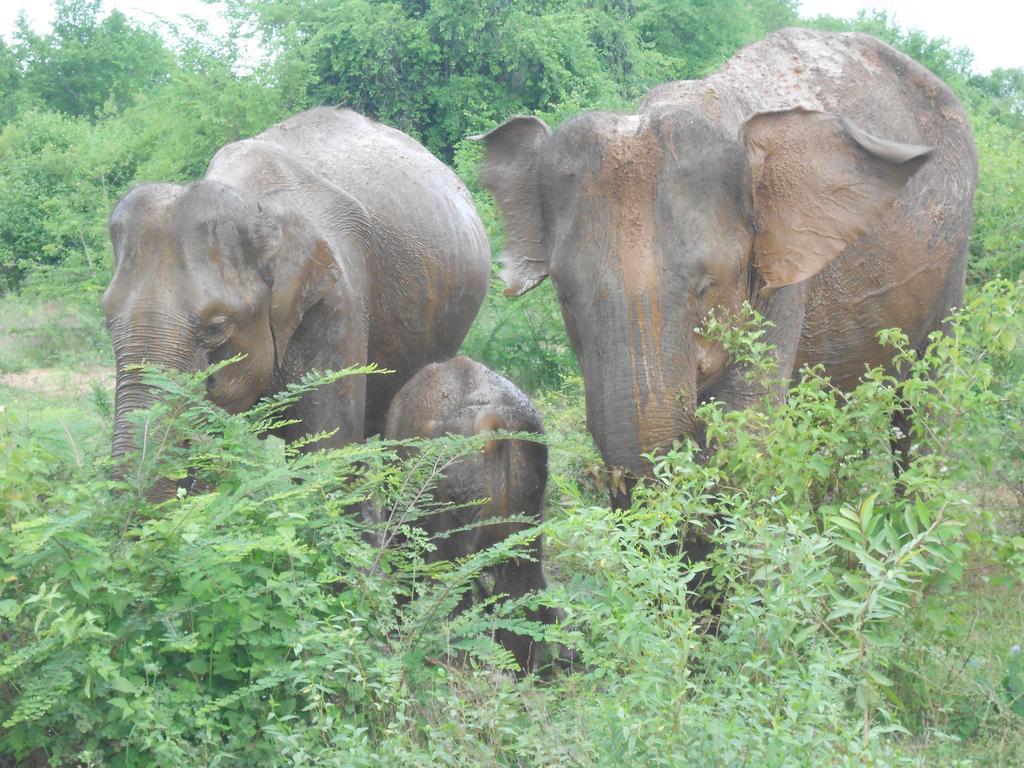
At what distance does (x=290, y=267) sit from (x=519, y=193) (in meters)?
1.13

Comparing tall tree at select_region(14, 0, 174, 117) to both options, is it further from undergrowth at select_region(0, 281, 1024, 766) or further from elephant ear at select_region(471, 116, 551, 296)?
undergrowth at select_region(0, 281, 1024, 766)

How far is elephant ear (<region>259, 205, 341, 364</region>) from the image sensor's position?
582 cm

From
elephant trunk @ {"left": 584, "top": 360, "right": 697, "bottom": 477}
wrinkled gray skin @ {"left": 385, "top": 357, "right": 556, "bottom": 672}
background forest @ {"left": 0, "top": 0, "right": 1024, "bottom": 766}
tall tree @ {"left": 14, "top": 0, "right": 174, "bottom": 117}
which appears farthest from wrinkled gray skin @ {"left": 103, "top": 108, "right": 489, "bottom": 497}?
tall tree @ {"left": 14, "top": 0, "right": 174, "bottom": 117}

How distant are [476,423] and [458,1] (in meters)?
10.4

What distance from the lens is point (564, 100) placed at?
1538cm

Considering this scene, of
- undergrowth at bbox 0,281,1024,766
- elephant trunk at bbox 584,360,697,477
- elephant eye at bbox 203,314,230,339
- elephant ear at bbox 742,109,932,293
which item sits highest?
elephant ear at bbox 742,109,932,293

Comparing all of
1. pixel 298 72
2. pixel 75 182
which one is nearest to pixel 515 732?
pixel 298 72

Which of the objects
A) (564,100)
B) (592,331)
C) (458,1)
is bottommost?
(592,331)

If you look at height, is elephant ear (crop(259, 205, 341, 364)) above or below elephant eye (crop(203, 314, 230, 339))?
above

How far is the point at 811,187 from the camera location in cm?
579

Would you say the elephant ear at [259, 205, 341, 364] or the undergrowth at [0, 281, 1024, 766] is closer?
the undergrowth at [0, 281, 1024, 766]

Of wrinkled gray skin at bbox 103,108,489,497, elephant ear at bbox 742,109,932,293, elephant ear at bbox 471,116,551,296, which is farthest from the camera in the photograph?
elephant ear at bbox 471,116,551,296

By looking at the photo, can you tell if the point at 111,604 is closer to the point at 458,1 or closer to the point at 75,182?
the point at 458,1

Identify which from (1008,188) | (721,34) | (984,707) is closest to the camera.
→ (984,707)
